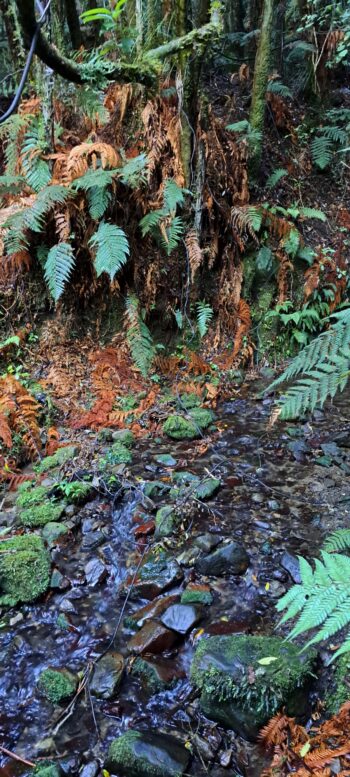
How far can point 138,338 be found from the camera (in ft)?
19.3

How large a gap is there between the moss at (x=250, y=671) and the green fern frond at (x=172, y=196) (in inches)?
184

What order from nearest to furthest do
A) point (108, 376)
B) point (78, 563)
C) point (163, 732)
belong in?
point (163, 732) → point (78, 563) → point (108, 376)

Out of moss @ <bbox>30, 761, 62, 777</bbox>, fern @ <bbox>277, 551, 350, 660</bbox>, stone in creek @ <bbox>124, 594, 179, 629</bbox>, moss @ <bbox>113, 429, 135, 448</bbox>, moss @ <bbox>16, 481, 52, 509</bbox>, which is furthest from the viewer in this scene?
moss @ <bbox>113, 429, 135, 448</bbox>

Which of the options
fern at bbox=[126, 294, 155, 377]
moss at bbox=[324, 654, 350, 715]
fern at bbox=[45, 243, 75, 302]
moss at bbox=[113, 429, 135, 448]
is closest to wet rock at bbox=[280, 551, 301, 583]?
moss at bbox=[324, 654, 350, 715]

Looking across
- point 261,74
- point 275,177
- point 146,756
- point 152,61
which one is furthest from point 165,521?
point 261,74

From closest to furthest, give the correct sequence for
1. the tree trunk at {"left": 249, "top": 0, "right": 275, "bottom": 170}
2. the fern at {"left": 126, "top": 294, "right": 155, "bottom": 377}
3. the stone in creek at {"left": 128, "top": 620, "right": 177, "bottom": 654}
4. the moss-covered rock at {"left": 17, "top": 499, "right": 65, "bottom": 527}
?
1. the stone in creek at {"left": 128, "top": 620, "right": 177, "bottom": 654}
2. the moss-covered rock at {"left": 17, "top": 499, "right": 65, "bottom": 527}
3. the fern at {"left": 126, "top": 294, "right": 155, "bottom": 377}
4. the tree trunk at {"left": 249, "top": 0, "right": 275, "bottom": 170}

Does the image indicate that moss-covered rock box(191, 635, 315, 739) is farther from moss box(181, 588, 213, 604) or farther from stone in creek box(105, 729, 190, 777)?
moss box(181, 588, 213, 604)

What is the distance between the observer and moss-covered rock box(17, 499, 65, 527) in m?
4.04

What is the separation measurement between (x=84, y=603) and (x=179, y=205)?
4.72m

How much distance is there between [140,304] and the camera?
6.22 meters

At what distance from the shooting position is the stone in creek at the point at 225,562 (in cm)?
338

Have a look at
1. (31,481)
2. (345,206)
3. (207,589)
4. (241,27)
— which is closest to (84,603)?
(207,589)

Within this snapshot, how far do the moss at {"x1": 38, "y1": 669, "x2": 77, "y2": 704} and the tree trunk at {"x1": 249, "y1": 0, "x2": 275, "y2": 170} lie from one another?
6.54 meters

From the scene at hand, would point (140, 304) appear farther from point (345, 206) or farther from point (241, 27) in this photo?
point (241, 27)
